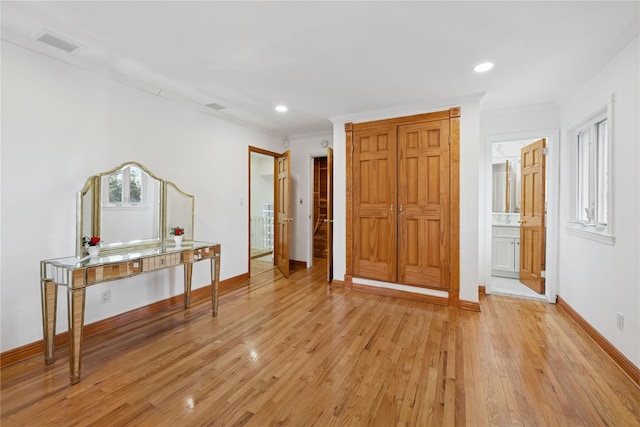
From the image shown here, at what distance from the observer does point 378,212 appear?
385 centimetres

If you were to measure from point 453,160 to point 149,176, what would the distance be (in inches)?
137

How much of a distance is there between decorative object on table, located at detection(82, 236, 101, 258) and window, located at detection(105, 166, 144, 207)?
43 centimetres

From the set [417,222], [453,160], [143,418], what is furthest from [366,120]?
[143,418]

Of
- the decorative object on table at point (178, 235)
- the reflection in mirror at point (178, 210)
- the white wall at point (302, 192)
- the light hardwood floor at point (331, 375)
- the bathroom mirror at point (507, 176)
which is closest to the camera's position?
the light hardwood floor at point (331, 375)

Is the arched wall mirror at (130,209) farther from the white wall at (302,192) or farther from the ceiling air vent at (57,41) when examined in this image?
the white wall at (302,192)

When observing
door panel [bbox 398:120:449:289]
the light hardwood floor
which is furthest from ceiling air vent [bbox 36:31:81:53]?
door panel [bbox 398:120:449:289]

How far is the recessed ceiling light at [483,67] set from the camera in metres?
2.54

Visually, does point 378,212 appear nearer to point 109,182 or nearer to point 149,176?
point 149,176

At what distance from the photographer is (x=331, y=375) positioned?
202 centimetres

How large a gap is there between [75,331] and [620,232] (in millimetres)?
4099

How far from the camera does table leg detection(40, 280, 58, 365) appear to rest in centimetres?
213

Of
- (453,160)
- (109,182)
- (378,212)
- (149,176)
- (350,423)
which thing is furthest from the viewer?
(378,212)

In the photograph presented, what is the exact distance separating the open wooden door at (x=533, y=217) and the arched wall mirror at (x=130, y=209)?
448 cm

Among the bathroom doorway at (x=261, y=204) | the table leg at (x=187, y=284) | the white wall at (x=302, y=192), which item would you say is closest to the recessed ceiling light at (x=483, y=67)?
the white wall at (x=302, y=192)
